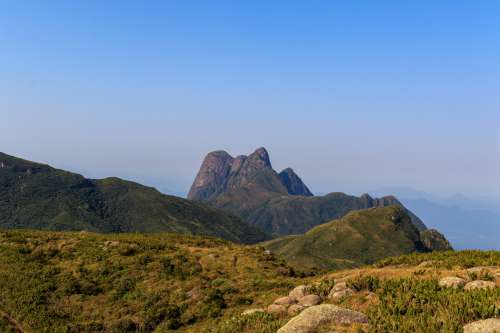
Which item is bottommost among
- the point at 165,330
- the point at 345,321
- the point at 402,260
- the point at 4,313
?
the point at 4,313

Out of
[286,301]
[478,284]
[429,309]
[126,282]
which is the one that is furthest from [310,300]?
[126,282]

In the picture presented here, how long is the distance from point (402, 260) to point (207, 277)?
59.5 ft

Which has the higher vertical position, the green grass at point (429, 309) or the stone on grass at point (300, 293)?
the green grass at point (429, 309)

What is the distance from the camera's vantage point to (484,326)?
43.8 ft

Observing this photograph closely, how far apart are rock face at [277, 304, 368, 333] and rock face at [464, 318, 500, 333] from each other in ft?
13.0

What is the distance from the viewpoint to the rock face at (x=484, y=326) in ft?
42.7

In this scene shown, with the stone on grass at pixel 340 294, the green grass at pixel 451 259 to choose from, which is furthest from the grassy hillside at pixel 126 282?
the green grass at pixel 451 259

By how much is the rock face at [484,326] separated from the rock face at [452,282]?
581 cm

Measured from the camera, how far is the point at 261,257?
Result: 43.8 m

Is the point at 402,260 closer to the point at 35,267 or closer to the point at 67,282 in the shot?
the point at 67,282

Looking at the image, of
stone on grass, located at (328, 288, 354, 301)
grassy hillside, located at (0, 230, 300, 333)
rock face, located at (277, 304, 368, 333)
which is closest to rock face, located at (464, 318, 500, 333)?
rock face, located at (277, 304, 368, 333)

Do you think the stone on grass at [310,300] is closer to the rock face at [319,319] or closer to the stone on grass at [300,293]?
the stone on grass at [300,293]

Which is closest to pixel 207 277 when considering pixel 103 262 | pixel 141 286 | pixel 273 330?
pixel 141 286

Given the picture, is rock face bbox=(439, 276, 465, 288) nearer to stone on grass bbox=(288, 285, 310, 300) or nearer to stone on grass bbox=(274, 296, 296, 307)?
stone on grass bbox=(288, 285, 310, 300)
